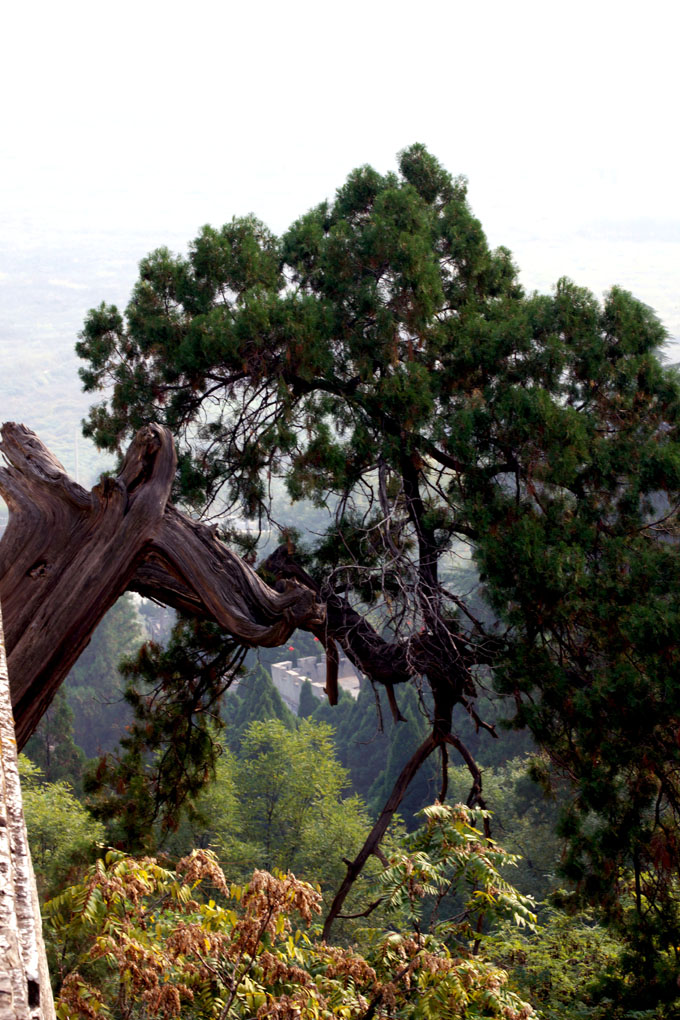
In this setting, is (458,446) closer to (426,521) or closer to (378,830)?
(426,521)

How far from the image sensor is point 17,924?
938 millimetres

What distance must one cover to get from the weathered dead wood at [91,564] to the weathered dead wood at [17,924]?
2.46 m

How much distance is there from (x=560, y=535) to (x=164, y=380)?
2810 millimetres

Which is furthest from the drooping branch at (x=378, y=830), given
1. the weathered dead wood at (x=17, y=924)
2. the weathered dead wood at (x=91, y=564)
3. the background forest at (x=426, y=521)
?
the weathered dead wood at (x=17, y=924)

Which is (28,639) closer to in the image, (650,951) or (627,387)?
(627,387)

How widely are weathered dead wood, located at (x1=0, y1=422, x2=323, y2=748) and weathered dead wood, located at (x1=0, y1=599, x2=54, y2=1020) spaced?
246 centimetres

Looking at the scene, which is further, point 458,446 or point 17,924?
point 458,446

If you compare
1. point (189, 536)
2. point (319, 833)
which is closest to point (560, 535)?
point (189, 536)

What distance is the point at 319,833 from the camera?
2391 cm

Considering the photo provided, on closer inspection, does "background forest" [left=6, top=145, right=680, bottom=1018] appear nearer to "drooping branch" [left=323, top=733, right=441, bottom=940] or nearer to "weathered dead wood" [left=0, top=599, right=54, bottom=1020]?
"drooping branch" [left=323, top=733, right=441, bottom=940]

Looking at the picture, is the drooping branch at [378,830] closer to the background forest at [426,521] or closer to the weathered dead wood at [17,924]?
the background forest at [426,521]

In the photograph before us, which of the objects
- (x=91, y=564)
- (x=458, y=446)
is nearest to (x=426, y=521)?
(x=458, y=446)

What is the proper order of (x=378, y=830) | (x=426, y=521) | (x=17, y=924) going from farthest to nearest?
(x=426, y=521), (x=378, y=830), (x=17, y=924)

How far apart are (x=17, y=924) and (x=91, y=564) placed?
277cm
